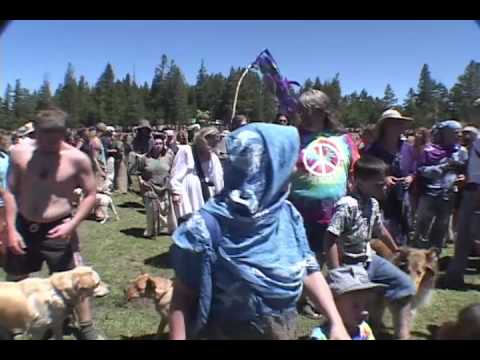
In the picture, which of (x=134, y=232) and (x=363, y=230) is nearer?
(x=363, y=230)

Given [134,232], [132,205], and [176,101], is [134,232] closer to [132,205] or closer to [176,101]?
[132,205]

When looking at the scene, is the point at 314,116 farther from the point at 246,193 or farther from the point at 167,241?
the point at 167,241

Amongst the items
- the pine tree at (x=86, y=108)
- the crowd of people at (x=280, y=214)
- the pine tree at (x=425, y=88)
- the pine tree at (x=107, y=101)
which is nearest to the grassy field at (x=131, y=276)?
the crowd of people at (x=280, y=214)

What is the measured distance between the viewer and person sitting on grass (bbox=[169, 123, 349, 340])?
2.04 metres

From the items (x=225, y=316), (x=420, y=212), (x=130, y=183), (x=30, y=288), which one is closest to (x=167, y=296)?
(x=30, y=288)

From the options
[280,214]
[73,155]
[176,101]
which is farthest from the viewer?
[176,101]

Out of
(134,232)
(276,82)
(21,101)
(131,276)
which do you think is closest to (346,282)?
(276,82)

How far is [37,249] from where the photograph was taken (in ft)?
13.3

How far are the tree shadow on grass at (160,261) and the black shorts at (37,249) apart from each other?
3.32 metres

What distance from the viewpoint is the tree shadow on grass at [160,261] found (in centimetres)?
750

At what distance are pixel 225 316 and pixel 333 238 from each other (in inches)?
65.1

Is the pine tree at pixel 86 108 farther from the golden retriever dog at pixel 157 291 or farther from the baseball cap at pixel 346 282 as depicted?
the baseball cap at pixel 346 282

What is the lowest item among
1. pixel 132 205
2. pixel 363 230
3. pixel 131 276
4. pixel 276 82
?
pixel 131 276

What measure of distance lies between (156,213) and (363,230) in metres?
6.35
